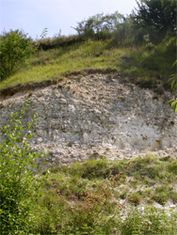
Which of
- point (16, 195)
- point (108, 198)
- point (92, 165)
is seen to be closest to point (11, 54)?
point (92, 165)

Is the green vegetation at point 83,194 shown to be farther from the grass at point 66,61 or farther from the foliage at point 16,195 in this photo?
the grass at point 66,61

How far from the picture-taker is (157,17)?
63.0 ft

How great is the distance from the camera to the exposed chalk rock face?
12.4m

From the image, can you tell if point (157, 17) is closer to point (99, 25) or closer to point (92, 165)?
point (99, 25)

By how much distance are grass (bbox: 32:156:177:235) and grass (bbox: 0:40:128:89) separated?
5.37 metres

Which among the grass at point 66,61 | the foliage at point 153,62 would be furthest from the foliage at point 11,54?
the foliage at point 153,62

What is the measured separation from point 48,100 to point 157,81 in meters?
3.61

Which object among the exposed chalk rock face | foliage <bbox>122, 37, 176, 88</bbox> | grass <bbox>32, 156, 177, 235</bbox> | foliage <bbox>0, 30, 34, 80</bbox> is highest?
foliage <bbox>0, 30, 34, 80</bbox>

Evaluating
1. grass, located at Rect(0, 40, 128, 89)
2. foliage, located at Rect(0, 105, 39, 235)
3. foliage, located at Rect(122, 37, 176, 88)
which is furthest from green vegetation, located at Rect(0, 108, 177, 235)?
grass, located at Rect(0, 40, 128, 89)

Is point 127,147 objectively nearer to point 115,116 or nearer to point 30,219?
point 115,116

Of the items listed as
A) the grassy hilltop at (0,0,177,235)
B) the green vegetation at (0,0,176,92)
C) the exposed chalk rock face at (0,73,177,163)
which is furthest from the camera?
the green vegetation at (0,0,176,92)

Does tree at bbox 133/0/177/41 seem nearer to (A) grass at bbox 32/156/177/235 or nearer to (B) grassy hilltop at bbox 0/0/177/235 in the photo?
(B) grassy hilltop at bbox 0/0/177/235

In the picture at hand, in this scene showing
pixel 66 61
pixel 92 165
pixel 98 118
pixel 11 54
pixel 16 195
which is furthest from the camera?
pixel 11 54

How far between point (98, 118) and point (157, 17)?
7404mm
